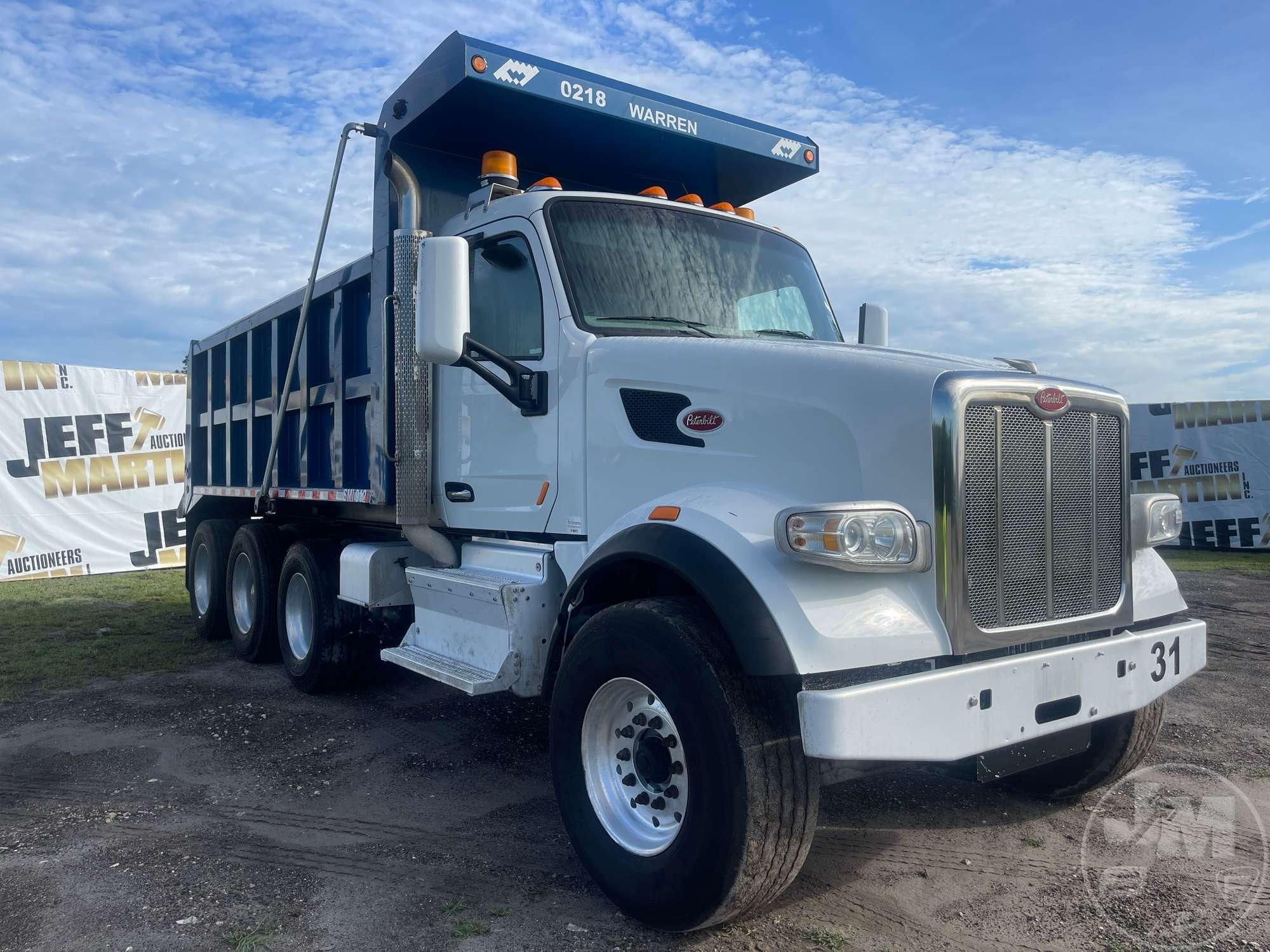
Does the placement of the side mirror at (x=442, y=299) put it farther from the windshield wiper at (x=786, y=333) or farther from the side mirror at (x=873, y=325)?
the side mirror at (x=873, y=325)

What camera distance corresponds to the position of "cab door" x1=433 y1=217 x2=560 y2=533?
435 cm

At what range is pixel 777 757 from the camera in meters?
2.89

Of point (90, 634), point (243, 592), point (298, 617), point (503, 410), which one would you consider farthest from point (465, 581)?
point (90, 634)

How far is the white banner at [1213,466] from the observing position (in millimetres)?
16312

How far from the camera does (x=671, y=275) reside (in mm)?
4441

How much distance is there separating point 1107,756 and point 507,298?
3361 millimetres

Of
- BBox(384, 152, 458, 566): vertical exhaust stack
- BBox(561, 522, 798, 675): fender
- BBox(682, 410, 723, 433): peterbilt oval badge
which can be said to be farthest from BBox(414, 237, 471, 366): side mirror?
BBox(384, 152, 458, 566): vertical exhaust stack

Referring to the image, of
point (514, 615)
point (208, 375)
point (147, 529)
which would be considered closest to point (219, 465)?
point (208, 375)

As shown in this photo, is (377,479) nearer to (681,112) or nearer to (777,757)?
(681,112)

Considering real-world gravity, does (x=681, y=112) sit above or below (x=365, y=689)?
above

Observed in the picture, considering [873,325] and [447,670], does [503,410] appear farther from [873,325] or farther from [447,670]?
[873,325]

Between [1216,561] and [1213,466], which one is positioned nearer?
[1216,561]

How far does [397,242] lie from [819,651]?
3.49m

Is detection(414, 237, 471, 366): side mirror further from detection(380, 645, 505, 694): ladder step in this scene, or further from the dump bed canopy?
detection(380, 645, 505, 694): ladder step
